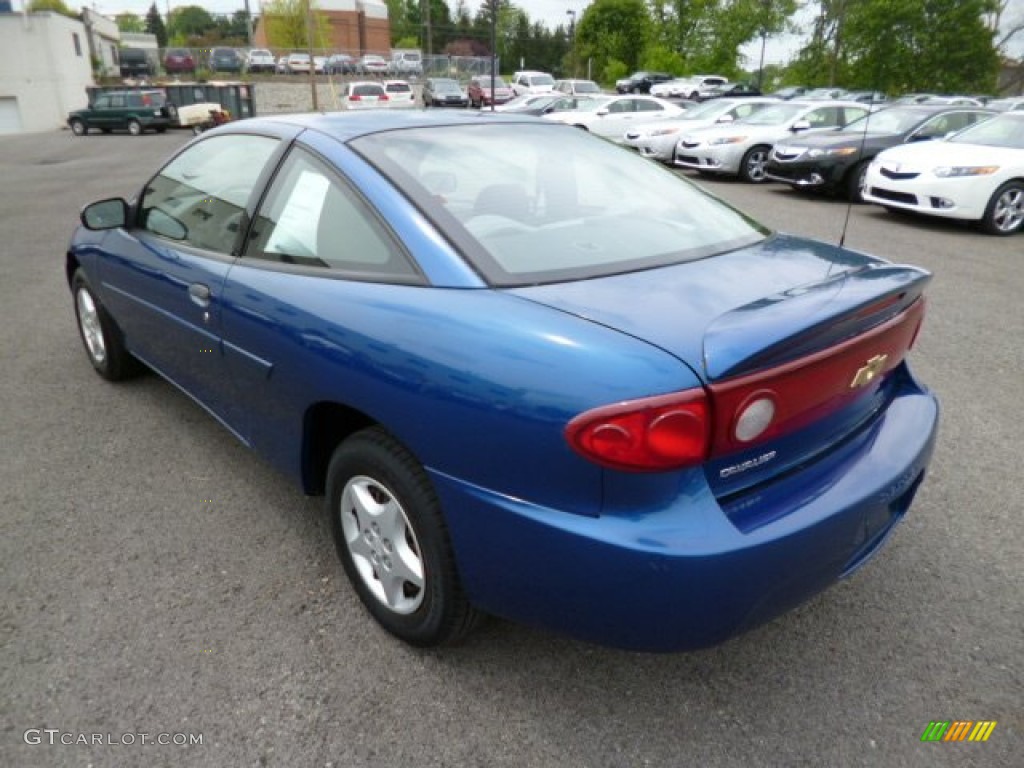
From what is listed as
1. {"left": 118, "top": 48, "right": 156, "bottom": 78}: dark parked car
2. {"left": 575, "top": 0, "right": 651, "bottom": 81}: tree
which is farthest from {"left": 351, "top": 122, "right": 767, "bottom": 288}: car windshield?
{"left": 575, "top": 0, "right": 651, "bottom": 81}: tree

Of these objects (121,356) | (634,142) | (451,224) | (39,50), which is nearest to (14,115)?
(39,50)

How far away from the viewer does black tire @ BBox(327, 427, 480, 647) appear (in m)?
2.05

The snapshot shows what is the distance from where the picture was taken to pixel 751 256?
2.41 m

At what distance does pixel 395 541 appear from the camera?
223 centimetres

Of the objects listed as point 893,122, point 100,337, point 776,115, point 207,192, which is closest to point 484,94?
point 776,115

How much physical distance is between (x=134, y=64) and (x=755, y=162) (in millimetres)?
53094

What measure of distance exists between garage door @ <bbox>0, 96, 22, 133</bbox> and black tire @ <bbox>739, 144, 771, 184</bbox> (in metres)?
34.7

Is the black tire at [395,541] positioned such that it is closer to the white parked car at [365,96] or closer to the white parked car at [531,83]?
the white parked car at [365,96]

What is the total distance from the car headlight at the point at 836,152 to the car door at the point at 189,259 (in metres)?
9.98

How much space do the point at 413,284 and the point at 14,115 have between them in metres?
41.1

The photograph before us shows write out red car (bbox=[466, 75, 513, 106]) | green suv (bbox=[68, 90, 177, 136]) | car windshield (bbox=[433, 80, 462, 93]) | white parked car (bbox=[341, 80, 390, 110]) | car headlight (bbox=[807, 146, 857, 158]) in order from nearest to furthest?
car headlight (bbox=[807, 146, 857, 158])
green suv (bbox=[68, 90, 177, 136])
white parked car (bbox=[341, 80, 390, 110])
car windshield (bbox=[433, 80, 462, 93])
red car (bbox=[466, 75, 513, 106])

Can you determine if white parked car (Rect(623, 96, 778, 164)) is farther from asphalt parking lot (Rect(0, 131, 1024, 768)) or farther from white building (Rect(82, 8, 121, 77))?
white building (Rect(82, 8, 121, 77))

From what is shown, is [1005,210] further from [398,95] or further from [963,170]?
[398,95]

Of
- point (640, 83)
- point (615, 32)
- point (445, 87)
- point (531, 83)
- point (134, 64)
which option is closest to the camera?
point (445, 87)
